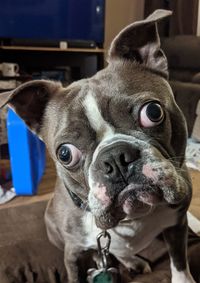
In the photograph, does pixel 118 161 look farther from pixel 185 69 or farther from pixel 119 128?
pixel 185 69

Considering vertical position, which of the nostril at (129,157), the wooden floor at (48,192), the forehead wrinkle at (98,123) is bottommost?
the wooden floor at (48,192)

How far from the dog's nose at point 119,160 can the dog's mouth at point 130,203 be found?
0.04 meters

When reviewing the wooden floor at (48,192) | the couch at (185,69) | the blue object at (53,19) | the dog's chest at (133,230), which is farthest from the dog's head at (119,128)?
the blue object at (53,19)

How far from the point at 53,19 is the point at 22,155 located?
239cm

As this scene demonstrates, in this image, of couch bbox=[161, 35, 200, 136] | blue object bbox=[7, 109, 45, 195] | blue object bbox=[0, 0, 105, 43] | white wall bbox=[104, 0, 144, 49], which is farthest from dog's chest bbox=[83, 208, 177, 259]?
white wall bbox=[104, 0, 144, 49]

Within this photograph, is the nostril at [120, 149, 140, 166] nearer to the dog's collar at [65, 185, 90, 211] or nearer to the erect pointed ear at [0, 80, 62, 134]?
the dog's collar at [65, 185, 90, 211]

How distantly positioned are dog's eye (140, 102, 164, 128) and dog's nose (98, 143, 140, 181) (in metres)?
0.11

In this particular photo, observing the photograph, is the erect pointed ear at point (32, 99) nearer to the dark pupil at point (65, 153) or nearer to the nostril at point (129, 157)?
the dark pupil at point (65, 153)

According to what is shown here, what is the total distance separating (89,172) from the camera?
1.08 meters

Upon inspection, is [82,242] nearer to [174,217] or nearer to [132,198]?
[174,217]

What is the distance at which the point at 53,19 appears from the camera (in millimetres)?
4379

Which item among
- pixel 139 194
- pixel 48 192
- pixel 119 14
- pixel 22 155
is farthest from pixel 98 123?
pixel 119 14

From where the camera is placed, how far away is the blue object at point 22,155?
93.8 inches

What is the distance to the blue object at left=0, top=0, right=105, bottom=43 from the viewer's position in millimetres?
4227
